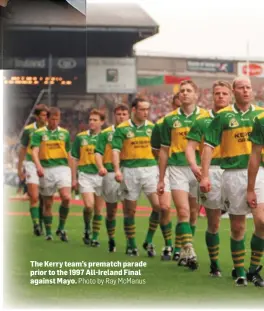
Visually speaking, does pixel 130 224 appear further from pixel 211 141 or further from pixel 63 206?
pixel 211 141

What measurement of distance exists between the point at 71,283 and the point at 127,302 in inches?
21.3

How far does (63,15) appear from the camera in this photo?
340 inches

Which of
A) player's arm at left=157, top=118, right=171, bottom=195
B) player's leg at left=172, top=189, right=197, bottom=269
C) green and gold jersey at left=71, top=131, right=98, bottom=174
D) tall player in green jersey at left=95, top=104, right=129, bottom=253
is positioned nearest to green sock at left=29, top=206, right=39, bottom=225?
green and gold jersey at left=71, top=131, right=98, bottom=174

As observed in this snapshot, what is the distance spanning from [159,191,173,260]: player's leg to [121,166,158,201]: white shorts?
0.20 m

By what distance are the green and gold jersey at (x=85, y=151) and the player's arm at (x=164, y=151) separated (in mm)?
2667

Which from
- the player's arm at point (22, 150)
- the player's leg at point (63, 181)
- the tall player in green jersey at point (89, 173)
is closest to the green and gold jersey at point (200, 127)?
the tall player in green jersey at point (89, 173)

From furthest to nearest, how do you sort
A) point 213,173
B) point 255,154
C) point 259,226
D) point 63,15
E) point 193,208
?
point 193,208
point 213,173
point 63,15
point 259,226
point 255,154

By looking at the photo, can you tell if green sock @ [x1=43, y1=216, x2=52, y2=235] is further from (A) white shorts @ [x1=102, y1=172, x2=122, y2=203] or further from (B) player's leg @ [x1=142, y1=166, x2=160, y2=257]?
(B) player's leg @ [x1=142, y1=166, x2=160, y2=257]

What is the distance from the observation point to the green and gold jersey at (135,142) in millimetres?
10836

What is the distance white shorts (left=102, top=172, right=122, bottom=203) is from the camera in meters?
11.6

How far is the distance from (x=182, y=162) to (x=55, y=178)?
309 centimetres

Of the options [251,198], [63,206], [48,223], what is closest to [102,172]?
[63,206]

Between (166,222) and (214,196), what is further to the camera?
(166,222)

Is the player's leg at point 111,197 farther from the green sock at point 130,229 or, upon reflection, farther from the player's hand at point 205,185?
the player's hand at point 205,185
